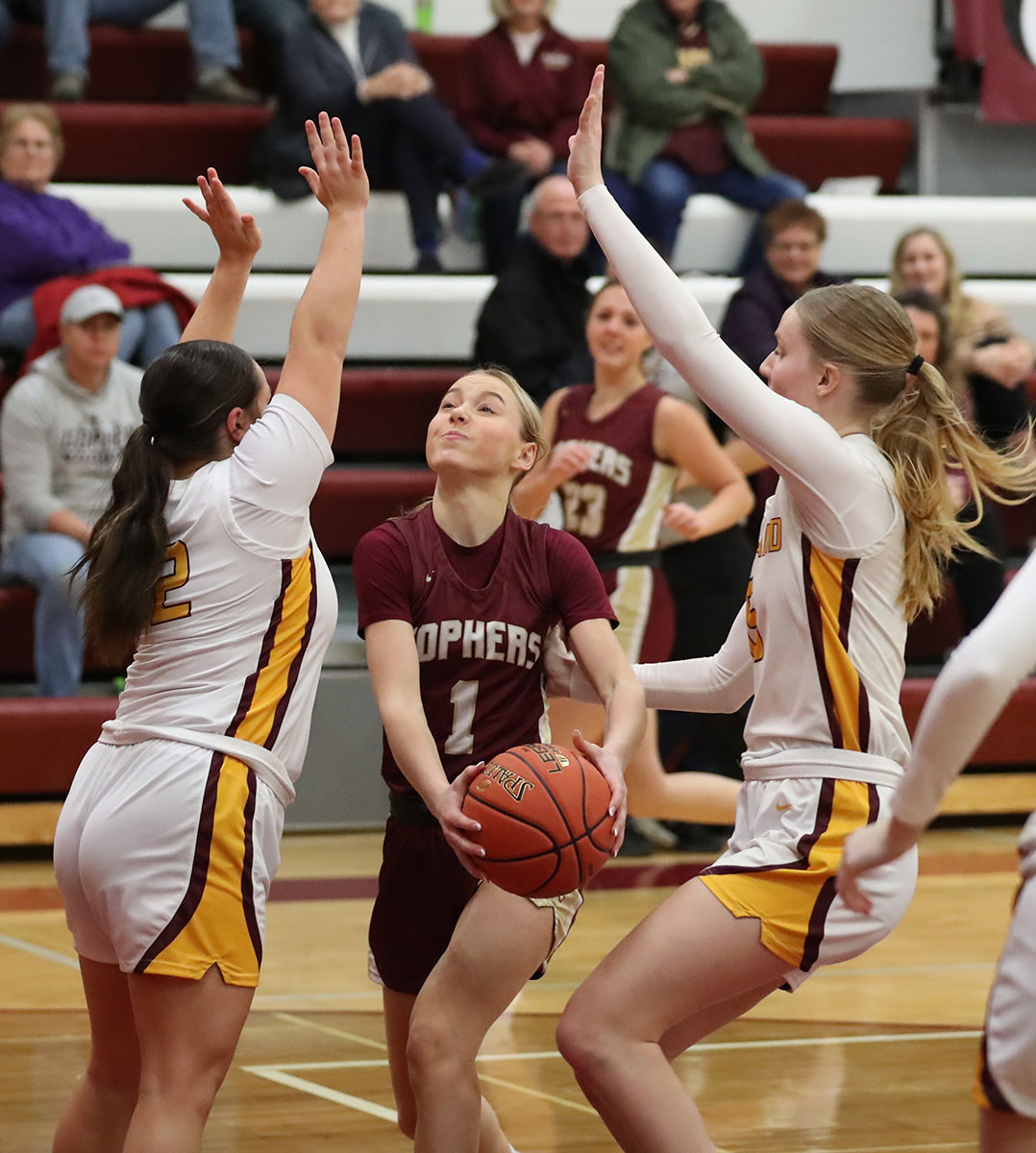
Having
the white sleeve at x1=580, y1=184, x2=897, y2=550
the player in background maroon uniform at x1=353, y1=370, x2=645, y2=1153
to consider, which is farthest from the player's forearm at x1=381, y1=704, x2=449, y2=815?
the white sleeve at x1=580, y1=184, x2=897, y2=550

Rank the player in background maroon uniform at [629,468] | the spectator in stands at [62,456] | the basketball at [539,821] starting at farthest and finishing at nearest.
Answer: the spectator in stands at [62,456], the player in background maroon uniform at [629,468], the basketball at [539,821]

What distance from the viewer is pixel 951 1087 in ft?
14.6

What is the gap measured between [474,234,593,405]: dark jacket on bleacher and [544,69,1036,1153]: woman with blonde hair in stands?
15.6 ft

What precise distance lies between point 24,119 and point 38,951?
4097mm

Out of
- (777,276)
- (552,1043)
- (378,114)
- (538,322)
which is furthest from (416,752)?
(378,114)

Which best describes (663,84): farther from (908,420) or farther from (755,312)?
(908,420)

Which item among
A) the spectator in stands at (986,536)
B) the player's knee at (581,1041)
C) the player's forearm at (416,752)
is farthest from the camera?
the spectator in stands at (986,536)

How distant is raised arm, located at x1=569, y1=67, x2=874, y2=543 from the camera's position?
117 inches

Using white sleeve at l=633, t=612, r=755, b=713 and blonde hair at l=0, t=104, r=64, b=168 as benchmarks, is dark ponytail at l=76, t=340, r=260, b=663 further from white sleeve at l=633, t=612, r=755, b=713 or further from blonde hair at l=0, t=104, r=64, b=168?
blonde hair at l=0, t=104, r=64, b=168

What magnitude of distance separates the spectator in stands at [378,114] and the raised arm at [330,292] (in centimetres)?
581

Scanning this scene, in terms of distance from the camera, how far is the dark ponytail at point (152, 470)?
3.08 m

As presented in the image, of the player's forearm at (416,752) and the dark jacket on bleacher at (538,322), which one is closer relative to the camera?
the player's forearm at (416,752)

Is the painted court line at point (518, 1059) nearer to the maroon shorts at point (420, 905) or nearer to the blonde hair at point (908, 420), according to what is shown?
the maroon shorts at point (420, 905)

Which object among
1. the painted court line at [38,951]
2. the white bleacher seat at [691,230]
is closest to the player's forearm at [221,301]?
the painted court line at [38,951]
